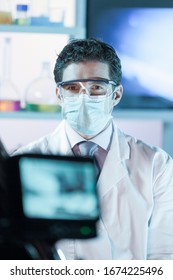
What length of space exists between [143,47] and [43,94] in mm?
405

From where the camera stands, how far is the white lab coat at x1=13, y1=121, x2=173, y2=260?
1.47 m

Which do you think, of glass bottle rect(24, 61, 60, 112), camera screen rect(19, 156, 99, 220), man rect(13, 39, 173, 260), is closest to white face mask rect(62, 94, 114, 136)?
man rect(13, 39, 173, 260)

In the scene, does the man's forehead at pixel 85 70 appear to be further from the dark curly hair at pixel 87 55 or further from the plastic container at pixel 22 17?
the plastic container at pixel 22 17

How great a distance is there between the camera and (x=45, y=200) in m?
0.52

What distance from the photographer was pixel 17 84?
2014 millimetres

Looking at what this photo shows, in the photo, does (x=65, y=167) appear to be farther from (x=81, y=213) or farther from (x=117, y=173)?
(x=117, y=173)

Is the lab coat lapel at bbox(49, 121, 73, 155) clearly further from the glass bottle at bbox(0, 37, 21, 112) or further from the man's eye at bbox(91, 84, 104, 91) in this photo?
the glass bottle at bbox(0, 37, 21, 112)

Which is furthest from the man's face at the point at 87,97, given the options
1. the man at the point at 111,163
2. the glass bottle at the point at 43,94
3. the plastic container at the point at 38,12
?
the plastic container at the point at 38,12

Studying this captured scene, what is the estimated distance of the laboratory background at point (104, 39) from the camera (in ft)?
6.41

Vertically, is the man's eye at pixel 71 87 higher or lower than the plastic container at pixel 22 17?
lower

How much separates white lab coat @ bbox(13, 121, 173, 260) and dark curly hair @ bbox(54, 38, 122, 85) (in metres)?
0.19
